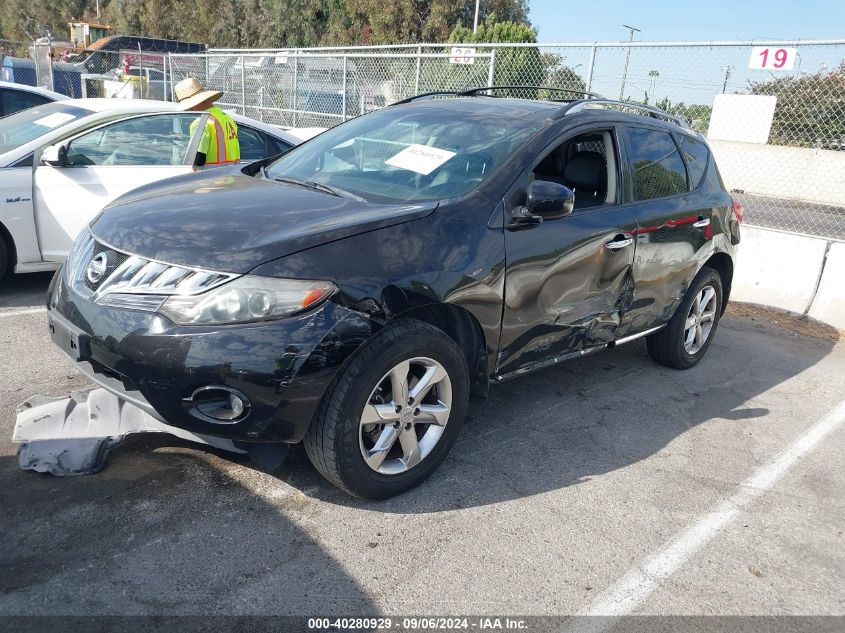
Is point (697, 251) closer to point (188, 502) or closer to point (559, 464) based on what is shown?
point (559, 464)

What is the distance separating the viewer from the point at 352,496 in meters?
3.23

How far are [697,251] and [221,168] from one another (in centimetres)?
318

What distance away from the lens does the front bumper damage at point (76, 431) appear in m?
3.22

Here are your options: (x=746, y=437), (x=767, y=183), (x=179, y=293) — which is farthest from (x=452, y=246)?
(x=767, y=183)

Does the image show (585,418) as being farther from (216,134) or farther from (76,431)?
(216,134)

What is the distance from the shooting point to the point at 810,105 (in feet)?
37.3

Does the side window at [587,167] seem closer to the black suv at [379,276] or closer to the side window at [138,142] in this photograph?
the black suv at [379,276]

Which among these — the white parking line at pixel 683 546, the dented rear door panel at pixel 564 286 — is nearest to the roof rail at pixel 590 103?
the dented rear door panel at pixel 564 286

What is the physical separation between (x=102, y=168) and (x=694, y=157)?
14.8ft

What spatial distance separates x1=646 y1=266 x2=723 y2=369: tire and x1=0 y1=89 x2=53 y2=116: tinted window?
7506 mm

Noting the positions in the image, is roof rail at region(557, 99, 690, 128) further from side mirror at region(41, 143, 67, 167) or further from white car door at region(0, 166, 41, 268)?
white car door at region(0, 166, 41, 268)

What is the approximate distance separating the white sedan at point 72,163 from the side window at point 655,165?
3735 mm

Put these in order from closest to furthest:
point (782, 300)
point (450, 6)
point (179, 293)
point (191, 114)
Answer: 1. point (179, 293)
2. point (191, 114)
3. point (782, 300)
4. point (450, 6)

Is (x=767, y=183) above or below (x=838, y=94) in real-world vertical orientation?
below
